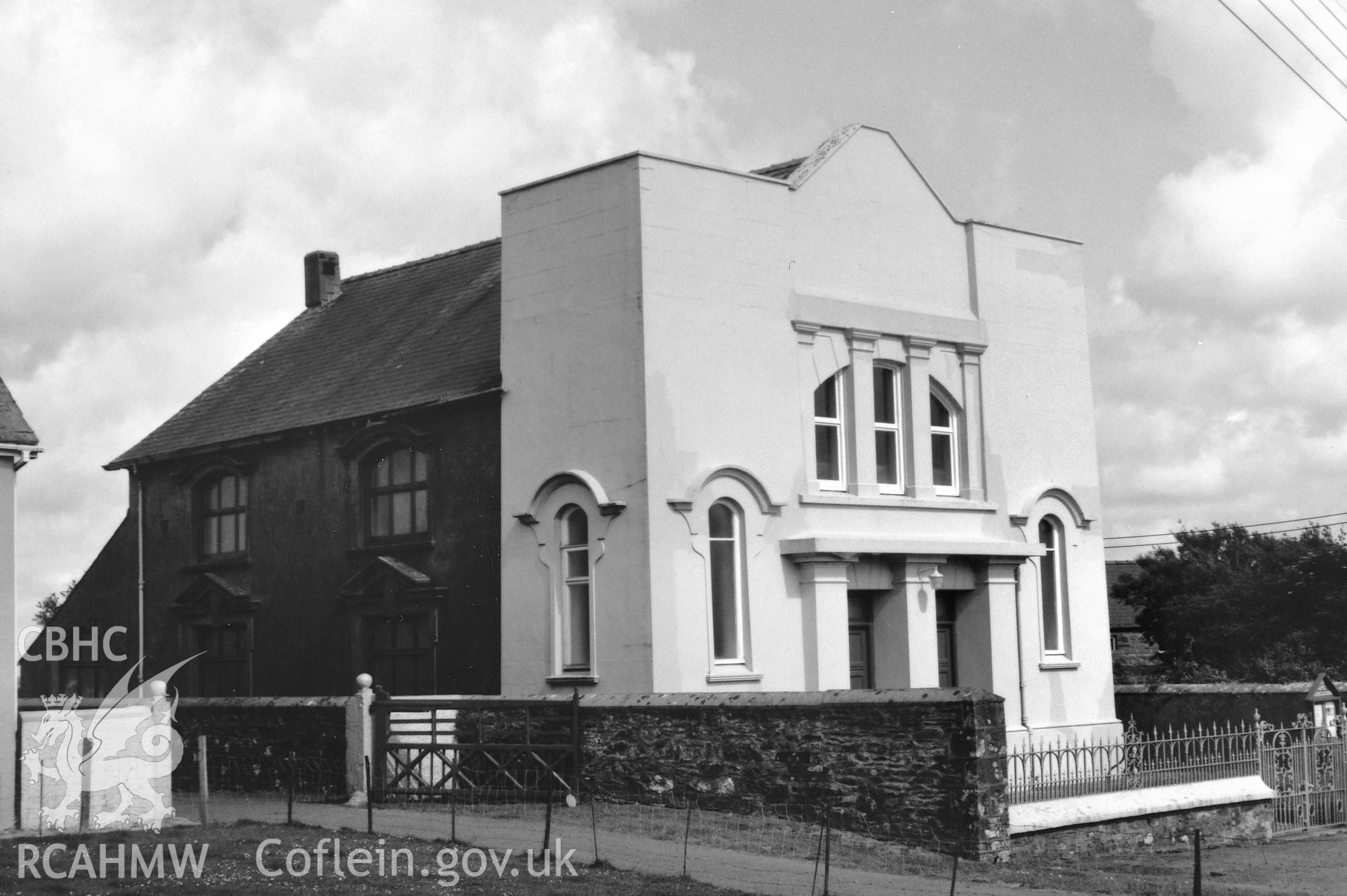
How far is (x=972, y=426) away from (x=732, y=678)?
250 inches

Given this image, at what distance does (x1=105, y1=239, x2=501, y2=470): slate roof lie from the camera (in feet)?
83.9

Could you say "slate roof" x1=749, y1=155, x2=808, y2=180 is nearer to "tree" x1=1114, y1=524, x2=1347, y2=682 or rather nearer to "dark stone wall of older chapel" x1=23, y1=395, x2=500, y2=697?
"dark stone wall of older chapel" x1=23, y1=395, x2=500, y2=697

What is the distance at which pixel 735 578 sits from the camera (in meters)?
22.2

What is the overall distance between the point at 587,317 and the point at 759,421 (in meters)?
2.74

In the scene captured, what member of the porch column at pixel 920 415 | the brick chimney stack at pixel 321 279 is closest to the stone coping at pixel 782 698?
the porch column at pixel 920 415

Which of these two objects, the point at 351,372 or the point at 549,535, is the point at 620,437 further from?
the point at 351,372

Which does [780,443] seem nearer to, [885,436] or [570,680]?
[885,436]

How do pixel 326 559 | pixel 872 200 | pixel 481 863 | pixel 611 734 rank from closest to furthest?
pixel 481 863 < pixel 611 734 < pixel 872 200 < pixel 326 559

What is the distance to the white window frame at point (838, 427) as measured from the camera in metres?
23.7

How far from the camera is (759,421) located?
2259cm

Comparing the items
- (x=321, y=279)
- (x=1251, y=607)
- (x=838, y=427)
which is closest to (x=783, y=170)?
(x=838, y=427)

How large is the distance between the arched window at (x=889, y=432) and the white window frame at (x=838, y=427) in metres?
0.78

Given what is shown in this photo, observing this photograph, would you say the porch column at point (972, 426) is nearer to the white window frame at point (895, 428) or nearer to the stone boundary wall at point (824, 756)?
the white window frame at point (895, 428)

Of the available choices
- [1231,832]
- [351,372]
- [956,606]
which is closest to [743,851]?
[1231,832]
